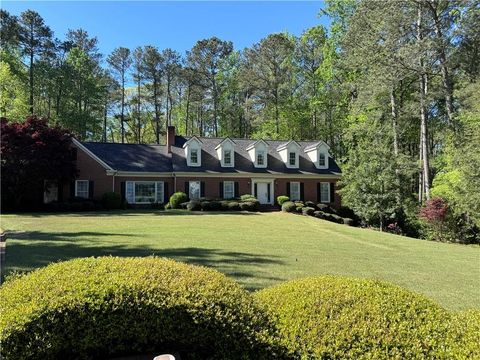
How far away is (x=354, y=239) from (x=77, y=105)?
134 feet

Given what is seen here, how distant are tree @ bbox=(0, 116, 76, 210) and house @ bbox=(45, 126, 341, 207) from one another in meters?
2.33

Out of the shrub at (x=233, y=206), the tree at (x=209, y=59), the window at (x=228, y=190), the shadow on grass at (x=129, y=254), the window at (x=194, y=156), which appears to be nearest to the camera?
the shadow on grass at (x=129, y=254)

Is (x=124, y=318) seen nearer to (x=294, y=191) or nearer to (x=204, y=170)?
(x=204, y=170)

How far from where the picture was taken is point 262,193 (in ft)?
108

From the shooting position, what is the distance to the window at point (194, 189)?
1233 inches

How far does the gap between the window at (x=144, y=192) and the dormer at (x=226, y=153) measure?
5431mm

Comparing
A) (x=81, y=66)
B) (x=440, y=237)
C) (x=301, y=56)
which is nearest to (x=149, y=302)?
(x=440, y=237)

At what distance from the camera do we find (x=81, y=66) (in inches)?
1783

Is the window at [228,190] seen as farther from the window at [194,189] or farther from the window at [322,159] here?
the window at [322,159]

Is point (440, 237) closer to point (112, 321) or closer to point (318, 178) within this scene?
point (318, 178)

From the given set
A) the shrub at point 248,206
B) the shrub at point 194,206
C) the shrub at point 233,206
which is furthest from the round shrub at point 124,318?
the shrub at point 248,206

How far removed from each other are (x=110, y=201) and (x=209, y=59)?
1107 inches

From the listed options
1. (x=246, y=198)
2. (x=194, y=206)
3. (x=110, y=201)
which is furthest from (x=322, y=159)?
(x=110, y=201)

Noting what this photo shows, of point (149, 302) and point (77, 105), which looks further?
point (77, 105)
